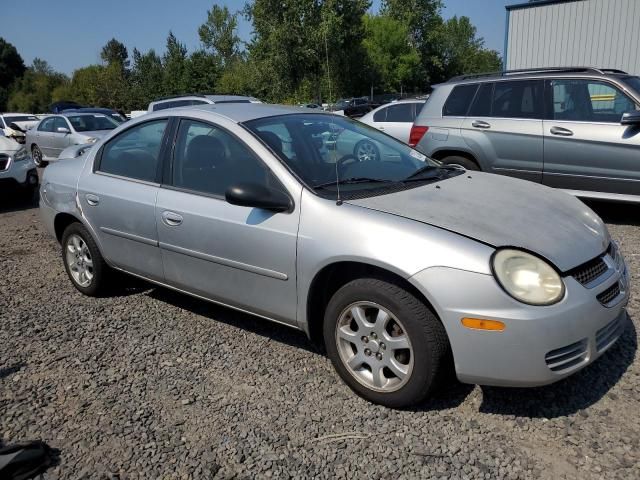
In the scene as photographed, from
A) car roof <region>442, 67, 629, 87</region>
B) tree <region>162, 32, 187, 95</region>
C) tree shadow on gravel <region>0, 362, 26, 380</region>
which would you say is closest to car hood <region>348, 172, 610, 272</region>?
tree shadow on gravel <region>0, 362, 26, 380</region>

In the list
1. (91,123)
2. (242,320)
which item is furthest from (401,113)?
(242,320)

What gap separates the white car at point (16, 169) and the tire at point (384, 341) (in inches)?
315

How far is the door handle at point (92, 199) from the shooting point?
4.22 meters

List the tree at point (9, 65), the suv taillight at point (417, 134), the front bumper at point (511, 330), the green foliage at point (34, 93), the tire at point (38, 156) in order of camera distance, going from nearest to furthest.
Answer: the front bumper at point (511, 330) < the suv taillight at point (417, 134) < the tire at point (38, 156) < the green foliage at point (34, 93) < the tree at point (9, 65)

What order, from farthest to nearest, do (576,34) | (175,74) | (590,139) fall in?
1. (175,74)
2. (576,34)
3. (590,139)

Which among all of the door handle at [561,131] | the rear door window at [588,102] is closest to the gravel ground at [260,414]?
the door handle at [561,131]

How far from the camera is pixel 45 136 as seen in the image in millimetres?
14219

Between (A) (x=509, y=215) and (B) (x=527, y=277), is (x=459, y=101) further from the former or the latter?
(B) (x=527, y=277)

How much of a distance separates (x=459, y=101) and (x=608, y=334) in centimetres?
500

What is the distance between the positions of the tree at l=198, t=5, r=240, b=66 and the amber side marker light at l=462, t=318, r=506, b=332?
253ft

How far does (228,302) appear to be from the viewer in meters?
3.53

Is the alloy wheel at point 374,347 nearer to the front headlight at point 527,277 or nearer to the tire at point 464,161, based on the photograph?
the front headlight at point 527,277

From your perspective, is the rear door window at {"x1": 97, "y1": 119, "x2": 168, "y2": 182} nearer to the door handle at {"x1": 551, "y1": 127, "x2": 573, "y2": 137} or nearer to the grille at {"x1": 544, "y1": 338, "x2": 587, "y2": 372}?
the grille at {"x1": 544, "y1": 338, "x2": 587, "y2": 372}

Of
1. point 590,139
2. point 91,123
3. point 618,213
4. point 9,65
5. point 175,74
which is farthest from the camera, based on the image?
point 9,65
